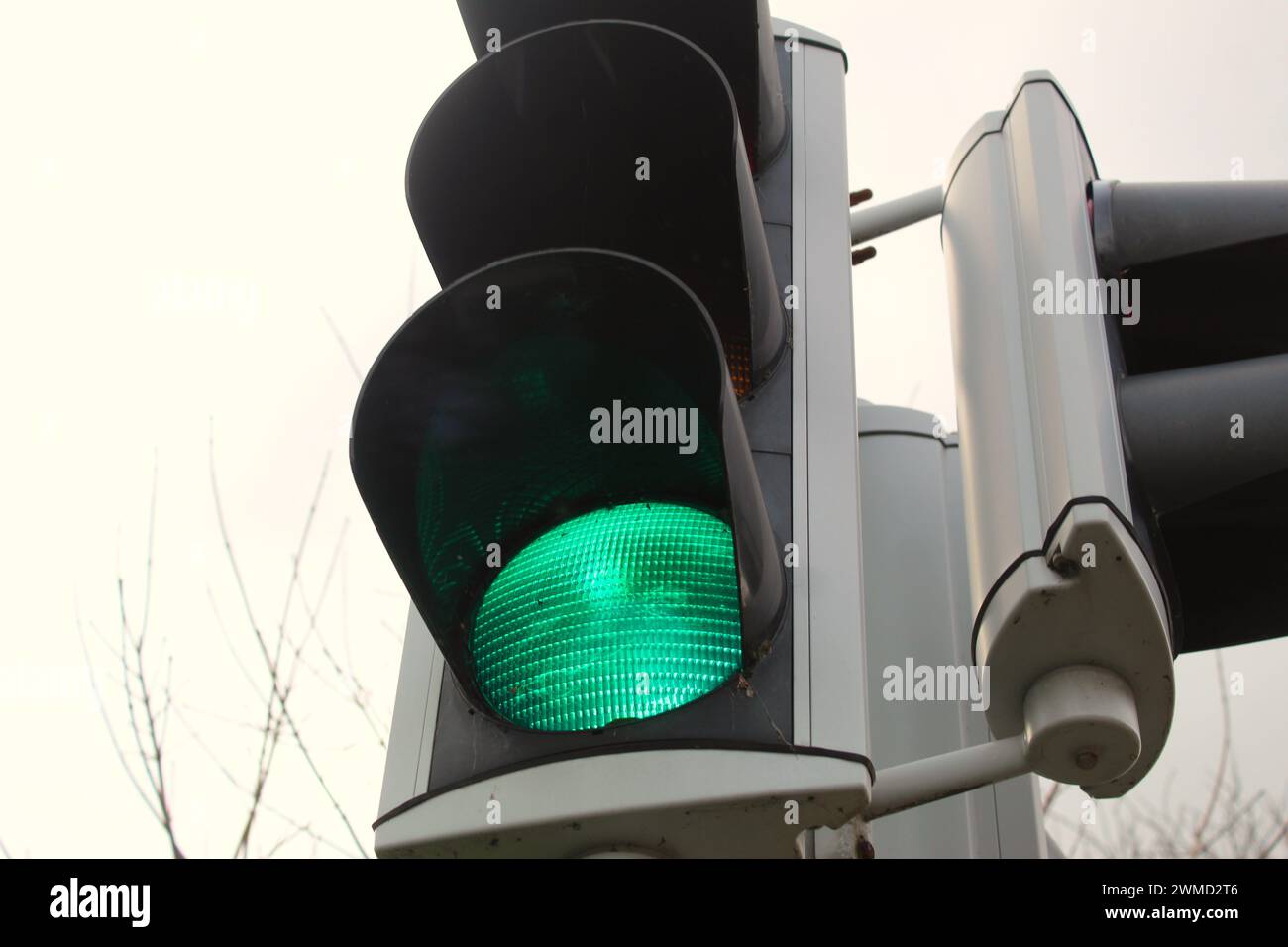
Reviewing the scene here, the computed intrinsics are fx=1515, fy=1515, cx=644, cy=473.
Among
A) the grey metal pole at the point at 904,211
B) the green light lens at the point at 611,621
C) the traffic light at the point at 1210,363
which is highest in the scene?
the grey metal pole at the point at 904,211

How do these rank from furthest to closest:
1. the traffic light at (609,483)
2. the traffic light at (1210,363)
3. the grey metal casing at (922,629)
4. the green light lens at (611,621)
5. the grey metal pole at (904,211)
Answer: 1. the grey metal pole at (904,211)
2. the grey metal casing at (922,629)
3. the traffic light at (1210,363)
4. the green light lens at (611,621)
5. the traffic light at (609,483)

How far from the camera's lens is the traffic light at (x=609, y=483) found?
6.27 ft

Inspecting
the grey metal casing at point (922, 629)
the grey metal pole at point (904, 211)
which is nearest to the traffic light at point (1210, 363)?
the grey metal casing at point (922, 629)

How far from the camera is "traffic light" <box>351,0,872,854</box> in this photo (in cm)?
191

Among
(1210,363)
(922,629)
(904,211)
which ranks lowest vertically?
(922,629)

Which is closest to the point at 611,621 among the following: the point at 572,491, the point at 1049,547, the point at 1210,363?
the point at 572,491

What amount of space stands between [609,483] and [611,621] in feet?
0.75

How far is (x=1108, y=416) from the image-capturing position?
210 cm

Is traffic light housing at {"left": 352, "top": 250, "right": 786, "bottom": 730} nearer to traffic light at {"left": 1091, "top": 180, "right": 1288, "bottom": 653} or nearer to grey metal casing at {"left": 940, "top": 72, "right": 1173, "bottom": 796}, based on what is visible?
grey metal casing at {"left": 940, "top": 72, "right": 1173, "bottom": 796}

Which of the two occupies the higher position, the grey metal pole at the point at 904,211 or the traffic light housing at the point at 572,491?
the grey metal pole at the point at 904,211

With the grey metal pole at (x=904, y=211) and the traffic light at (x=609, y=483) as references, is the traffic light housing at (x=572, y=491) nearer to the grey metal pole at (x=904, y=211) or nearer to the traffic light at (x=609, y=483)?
the traffic light at (x=609, y=483)

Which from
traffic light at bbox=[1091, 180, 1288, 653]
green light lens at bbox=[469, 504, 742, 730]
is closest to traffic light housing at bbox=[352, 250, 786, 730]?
green light lens at bbox=[469, 504, 742, 730]

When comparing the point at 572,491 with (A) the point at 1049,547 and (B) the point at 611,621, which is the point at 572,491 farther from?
(A) the point at 1049,547
